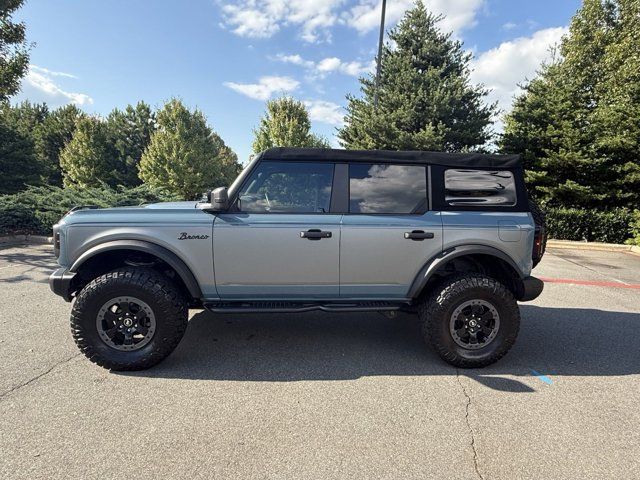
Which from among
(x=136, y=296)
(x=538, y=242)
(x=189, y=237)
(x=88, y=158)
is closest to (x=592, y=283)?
(x=538, y=242)

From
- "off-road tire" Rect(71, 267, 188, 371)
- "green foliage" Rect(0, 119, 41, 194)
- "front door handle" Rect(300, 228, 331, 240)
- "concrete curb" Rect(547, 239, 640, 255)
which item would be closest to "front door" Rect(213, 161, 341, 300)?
"front door handle" Rect(300, 228, 331, 240)

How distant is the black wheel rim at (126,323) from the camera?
302 centimetres


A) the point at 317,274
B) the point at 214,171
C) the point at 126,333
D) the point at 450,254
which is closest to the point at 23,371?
the point at 126,333

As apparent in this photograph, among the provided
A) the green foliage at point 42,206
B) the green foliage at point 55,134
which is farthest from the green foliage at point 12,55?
the green foliage at point 55,134

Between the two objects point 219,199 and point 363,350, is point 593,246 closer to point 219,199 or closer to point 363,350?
point 363,350

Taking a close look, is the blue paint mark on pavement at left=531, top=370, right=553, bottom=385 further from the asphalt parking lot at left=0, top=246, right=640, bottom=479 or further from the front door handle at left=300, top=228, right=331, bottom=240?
the front door handle at left=300, top=228, right=331, bottom=240

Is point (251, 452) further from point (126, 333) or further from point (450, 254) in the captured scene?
point (450, 254)

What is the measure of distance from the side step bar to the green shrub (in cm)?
1196

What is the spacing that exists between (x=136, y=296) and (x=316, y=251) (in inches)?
61.4

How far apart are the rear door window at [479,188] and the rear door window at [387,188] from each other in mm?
257

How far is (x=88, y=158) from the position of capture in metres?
29.4

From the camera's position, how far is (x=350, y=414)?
2523mm

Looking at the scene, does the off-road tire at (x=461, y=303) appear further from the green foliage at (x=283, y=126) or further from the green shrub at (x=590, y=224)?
the green foliage at (x=283, y=126)

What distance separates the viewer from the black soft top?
3244mm
